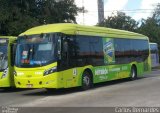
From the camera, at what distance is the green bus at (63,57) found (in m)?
18.7

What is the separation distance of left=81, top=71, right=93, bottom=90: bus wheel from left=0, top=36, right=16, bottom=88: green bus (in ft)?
11.2

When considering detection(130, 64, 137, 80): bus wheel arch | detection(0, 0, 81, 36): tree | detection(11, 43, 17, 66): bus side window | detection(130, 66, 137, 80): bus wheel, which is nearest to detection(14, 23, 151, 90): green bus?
detection(11, 43, 17, 66): bus side window

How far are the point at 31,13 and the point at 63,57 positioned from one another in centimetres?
1965

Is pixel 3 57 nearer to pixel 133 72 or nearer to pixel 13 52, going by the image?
pixel 13 52

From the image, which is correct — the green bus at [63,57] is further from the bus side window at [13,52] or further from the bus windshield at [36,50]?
the bus side window at [13,52]

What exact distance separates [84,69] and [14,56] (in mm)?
3489

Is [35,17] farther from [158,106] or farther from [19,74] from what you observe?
[158,106]

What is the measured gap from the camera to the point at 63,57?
62.7 feet

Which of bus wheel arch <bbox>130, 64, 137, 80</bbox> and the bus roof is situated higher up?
the bus roof

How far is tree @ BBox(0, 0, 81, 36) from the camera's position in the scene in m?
35.3

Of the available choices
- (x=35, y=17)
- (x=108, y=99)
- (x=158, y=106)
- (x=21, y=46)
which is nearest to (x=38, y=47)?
(x=21, y=46)

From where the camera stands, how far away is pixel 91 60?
21672mm

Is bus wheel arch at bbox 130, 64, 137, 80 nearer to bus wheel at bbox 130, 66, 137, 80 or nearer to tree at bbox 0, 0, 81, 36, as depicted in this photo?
bus wheel at bbox 130, 66, 137, 80

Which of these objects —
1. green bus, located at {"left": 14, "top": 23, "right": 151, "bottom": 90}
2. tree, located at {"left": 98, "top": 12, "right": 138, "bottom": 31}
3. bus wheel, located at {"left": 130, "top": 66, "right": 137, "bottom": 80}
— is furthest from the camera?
tree, located at {"left": 98, "top": 12, "right": 138, "bottom": 31}
